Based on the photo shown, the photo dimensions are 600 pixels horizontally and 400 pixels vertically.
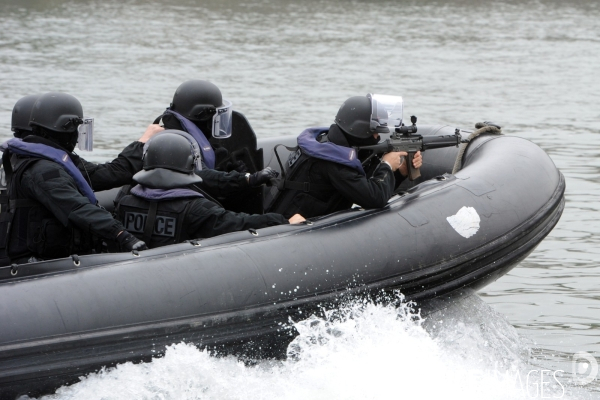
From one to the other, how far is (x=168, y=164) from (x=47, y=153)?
1.89 feet

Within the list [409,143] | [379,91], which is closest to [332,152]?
[409,143]

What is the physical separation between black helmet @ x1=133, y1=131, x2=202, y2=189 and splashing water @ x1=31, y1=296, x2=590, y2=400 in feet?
2.76

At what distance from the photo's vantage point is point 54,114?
510cm

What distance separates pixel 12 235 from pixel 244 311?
3.79 feet

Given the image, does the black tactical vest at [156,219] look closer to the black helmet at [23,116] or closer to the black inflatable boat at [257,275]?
the black inflatable boat at [257,275]

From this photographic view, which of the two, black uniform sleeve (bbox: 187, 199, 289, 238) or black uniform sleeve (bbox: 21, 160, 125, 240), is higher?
black uniform sleeve (bbox: 21, 160, 125, 240)

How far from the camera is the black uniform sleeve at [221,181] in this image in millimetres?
5598

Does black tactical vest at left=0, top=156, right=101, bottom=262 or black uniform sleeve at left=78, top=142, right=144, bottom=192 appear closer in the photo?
black tactical vest at left=0, top=156, right=101, bottom=262

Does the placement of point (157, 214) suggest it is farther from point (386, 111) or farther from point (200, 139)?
point (386, 111)

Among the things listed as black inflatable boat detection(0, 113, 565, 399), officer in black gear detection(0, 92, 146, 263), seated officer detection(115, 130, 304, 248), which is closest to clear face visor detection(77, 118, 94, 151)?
officer in black gear detection(0, 92, 146, 263)

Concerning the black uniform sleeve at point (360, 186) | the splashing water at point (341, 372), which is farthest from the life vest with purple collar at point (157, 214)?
the black uniform sleeve at point (360, 186)

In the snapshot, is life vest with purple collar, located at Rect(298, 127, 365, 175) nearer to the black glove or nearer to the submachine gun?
the submachine gun

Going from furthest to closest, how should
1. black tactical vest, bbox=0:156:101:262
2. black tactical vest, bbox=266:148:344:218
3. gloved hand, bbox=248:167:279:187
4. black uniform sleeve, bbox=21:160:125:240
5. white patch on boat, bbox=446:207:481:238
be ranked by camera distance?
black tactical vest, bbox=266:148:344:218
white patch on boat, bbox=446:207:481:238
gloved hand, bbox=248:167:279:187
black tactical vest, bbox=0:156:101:262
black uniform sleeve, bbox=21:160:125:240

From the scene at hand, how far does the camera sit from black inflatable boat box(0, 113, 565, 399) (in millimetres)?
4469
